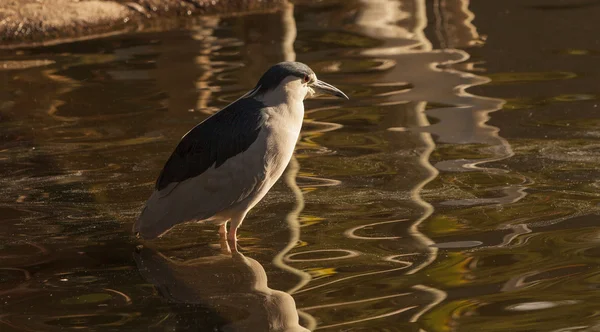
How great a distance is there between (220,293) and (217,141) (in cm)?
97

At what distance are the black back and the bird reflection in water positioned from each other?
477 mm

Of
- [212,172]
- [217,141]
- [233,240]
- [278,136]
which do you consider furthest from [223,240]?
[278,136]

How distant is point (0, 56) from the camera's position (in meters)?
12.8

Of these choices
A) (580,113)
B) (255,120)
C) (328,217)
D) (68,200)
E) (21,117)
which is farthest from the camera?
(21,117)

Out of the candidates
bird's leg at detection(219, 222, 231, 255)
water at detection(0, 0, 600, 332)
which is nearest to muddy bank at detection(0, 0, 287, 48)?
water at detection(0, 0, 600, 332)

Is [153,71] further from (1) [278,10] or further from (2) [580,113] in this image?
(2) [580,113]

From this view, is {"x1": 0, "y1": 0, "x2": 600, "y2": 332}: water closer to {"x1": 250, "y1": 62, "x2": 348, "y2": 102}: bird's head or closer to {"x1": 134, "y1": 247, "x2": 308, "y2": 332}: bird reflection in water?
{"x1": 134, "y1": 247, "x2": 308, "y2": 332}: bird reflection in water

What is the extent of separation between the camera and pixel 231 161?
6289 mm

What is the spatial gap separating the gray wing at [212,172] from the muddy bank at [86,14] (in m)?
7.60

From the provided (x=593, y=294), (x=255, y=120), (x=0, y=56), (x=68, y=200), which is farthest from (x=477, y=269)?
(x=0, y=56)

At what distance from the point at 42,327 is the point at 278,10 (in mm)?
9663

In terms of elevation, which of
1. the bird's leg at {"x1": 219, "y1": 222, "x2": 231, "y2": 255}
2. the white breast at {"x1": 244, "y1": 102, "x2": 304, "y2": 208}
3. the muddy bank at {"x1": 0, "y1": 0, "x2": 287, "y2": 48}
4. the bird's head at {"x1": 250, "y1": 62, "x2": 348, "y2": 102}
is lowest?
the bird's leg at {"x1": 219, "y1": 222, "x2": 231, "y2": 255}

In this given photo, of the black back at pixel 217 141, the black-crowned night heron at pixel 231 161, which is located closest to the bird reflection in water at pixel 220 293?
the black-crowned night heron at pixel 231 161

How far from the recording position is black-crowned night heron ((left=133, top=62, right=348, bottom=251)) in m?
6.25
